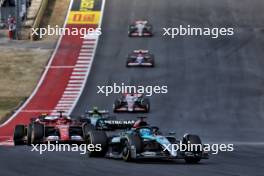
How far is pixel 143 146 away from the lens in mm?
20516

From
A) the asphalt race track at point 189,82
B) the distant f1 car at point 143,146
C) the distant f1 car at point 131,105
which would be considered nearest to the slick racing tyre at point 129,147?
the distant f1 car at point 143,146

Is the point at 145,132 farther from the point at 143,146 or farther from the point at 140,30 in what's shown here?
the point at 140,30

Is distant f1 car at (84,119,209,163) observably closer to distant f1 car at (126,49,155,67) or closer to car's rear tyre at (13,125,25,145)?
car's rear tyre at (13,125,25,145)

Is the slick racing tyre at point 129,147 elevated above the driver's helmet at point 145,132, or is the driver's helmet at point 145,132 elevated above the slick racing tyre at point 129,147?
the driver's helmet at point 145,132

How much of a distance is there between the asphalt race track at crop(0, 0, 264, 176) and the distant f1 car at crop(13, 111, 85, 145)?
2.57 feet

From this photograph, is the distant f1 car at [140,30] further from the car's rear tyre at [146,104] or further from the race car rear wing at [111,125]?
the race car rear wing at [111,125]

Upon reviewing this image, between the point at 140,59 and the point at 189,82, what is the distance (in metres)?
4.05

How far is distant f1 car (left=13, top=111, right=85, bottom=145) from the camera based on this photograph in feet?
84.5

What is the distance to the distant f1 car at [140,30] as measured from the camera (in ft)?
183

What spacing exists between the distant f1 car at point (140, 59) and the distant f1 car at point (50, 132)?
21.2 meters

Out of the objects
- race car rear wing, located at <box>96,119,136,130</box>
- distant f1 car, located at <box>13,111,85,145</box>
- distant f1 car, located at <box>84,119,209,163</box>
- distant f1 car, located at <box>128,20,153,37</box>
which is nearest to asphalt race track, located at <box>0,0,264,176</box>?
distant f1 car, located at <box>84,119,209,163</box>

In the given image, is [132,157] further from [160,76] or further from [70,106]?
[160,76]

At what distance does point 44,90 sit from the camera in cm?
4516

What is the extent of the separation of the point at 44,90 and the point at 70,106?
A: 13.6 ft
